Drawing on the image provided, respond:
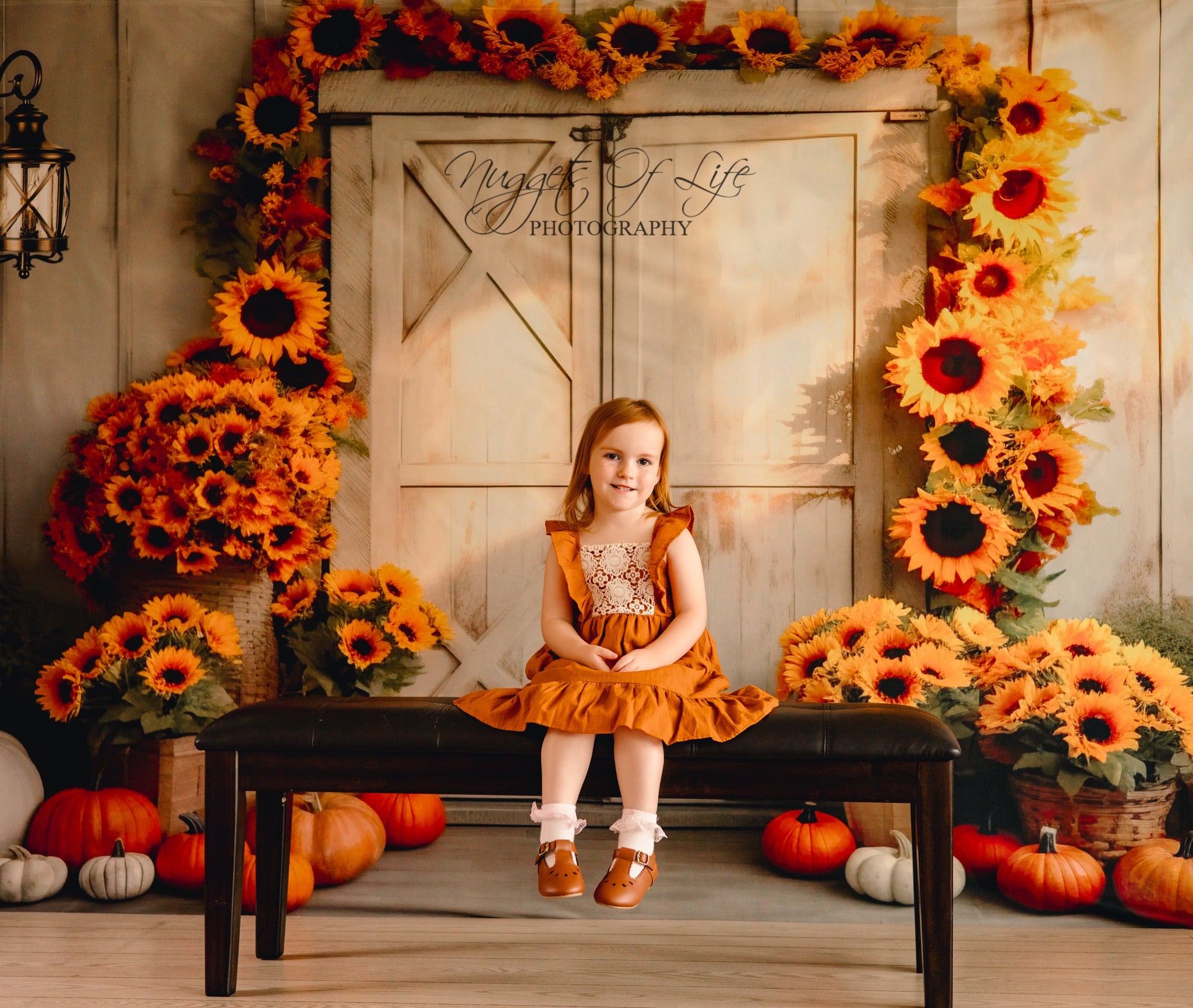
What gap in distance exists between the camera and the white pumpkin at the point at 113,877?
2.86m

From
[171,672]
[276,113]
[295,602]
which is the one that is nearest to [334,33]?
[276,113]

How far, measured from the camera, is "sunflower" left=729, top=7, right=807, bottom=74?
3.73 meters

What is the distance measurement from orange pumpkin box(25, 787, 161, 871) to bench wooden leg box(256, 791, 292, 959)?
830 millimetres

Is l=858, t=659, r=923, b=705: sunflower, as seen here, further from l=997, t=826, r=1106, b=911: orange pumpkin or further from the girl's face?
the girl's face

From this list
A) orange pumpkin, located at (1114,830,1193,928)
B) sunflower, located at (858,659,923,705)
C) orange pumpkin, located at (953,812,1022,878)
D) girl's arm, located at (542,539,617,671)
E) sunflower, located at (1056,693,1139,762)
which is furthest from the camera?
sunflower, located at (858,659,923,705)

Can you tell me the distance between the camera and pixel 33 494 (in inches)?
158

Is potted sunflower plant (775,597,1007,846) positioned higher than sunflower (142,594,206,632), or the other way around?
sunflower (142,594,206,632)

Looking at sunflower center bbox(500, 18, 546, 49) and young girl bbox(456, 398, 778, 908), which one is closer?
young girl bbox(456, 398, 778, 908)

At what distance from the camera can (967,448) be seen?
3637 millimetres

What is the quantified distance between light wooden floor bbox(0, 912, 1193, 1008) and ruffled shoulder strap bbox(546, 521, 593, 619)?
2.65 ft

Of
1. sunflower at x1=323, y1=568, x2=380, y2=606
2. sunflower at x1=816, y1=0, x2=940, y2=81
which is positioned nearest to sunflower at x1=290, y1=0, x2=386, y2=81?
sunflower at x1=816, y1=0, x2=940, y2=81

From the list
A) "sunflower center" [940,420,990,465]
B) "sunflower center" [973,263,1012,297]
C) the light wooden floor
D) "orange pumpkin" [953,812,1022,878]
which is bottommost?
the light wooden floor

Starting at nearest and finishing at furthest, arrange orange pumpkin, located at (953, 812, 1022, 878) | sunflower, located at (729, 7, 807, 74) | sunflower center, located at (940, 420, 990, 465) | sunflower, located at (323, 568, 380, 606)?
orange pumpkin, located at (953, 812, 1022, 878) < sunflower, located at (323, 568, 380, 606) < sunflower center, located at (940, 420, 990, 465) < sunflower, located at (729, 7, 807, 74)

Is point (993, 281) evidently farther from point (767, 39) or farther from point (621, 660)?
point (621, 660)
